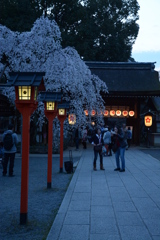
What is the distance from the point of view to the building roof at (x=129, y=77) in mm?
29047

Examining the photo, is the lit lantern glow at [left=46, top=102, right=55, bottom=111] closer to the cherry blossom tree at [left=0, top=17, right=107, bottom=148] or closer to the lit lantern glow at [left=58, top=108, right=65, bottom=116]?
the lit lantern glow at [left=58, top=108, right=65, bottom=116]

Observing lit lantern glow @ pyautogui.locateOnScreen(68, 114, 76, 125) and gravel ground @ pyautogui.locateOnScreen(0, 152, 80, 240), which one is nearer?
gravel ground @ pyautogui.locateOnScreen(0, 152, 80, 240)

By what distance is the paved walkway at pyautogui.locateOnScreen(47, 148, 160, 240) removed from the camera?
18.1 feet

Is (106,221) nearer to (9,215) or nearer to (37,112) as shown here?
(9,215)

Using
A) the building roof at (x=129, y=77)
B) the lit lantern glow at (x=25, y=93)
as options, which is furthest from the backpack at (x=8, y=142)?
the building roof at (x=129, y=77)

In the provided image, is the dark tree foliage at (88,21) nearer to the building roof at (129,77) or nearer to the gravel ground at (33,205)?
the building roof at (129,77)

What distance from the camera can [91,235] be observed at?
5.41m

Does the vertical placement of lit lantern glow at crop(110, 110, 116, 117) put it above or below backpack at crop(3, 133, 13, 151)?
above

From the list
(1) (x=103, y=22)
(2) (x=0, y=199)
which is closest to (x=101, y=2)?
(1) (x=103, y=22)

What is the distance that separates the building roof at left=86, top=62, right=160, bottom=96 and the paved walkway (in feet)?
57.3

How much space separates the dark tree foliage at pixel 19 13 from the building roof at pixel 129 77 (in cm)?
906

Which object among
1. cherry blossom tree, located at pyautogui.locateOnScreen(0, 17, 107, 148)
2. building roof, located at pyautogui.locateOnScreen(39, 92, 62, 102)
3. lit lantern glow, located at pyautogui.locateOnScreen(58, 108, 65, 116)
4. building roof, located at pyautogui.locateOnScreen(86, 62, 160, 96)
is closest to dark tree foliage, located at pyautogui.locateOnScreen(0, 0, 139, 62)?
building roof, located at pyautogui.locateOnScreen(86, 62, 160, 96)

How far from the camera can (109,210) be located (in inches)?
282

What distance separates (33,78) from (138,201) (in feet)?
13.3
